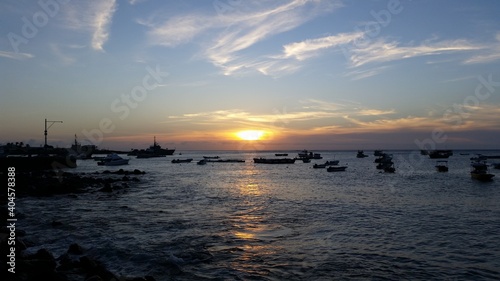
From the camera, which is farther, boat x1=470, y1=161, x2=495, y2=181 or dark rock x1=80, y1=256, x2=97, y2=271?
boat x1=470, y1=161, x2=495, y2=181

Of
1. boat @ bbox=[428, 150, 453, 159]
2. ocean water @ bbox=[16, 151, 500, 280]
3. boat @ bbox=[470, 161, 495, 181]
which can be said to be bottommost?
ocean water @ bbox=[16, 151, 500, 280]

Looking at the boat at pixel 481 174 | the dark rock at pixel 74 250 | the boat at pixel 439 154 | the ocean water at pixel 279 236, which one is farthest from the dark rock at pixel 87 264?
the boat at pixel 439 154

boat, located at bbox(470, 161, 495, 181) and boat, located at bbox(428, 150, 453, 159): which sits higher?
boat, located at bbox(428, 150, 453, 159)

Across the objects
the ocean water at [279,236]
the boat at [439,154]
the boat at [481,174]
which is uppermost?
the boat at [439,154]

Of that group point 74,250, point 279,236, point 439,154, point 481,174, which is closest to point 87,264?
point 74,250

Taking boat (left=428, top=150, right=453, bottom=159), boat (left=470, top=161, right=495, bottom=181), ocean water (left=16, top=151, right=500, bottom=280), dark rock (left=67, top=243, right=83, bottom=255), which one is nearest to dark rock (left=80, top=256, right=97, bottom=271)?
ocean water (left=16, top=151, right=500, bottom=280)

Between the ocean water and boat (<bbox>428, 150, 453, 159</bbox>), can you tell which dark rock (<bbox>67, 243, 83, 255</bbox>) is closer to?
the ocean water

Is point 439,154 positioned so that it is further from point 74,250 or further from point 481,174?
point 74,250

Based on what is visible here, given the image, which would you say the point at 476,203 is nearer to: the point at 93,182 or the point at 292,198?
the point at 292,198

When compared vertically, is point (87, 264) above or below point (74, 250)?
above

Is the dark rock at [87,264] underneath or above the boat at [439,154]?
underneath

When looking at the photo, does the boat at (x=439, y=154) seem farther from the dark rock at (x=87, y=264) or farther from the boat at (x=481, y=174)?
the dark rock at (x=87, y=264)

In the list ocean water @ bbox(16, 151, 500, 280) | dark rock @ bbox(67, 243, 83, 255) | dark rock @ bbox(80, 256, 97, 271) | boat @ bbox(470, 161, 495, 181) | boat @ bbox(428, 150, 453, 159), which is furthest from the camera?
boat @ bbox(428, 150, 453, 159)

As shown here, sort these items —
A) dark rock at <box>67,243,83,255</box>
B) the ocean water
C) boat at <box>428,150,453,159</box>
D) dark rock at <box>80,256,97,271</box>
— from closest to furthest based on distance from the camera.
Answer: dark rock at <box>80,256,97,271</box> → the ocean water → dark rock at <box>67,243,83,255</box> → boat at <box>428,150,453,159</box>
